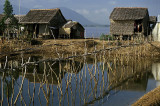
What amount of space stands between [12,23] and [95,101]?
21.4m

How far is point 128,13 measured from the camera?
24594 millimetres

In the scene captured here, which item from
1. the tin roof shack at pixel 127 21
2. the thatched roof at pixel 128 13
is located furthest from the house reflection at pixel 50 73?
the thatched roof at pixel 128 13

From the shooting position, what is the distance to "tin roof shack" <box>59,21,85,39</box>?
25866 millimetres

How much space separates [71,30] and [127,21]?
6.45m

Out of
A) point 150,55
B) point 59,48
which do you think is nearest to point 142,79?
point 150,55

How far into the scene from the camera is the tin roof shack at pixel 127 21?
24.3 m

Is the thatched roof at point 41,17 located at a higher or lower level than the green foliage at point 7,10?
lower

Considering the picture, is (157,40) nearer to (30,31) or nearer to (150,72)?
(150,72)

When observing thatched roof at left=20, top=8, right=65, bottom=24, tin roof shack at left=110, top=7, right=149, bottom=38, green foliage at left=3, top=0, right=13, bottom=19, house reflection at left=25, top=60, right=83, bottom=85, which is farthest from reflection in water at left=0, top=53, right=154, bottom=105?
green foliage at left=3, top=0, right=13, bottom=19

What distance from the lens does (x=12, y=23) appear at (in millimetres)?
28375

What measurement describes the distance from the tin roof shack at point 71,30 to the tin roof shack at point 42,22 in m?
0.94

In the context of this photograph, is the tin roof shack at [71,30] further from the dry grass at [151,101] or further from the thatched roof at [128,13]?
the dry grass at [151,101]

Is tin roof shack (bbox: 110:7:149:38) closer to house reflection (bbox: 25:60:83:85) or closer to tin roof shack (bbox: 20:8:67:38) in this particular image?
tin roof shack (bbox: 20:8:67:38)

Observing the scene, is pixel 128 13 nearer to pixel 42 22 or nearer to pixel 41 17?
pixel 42 22
